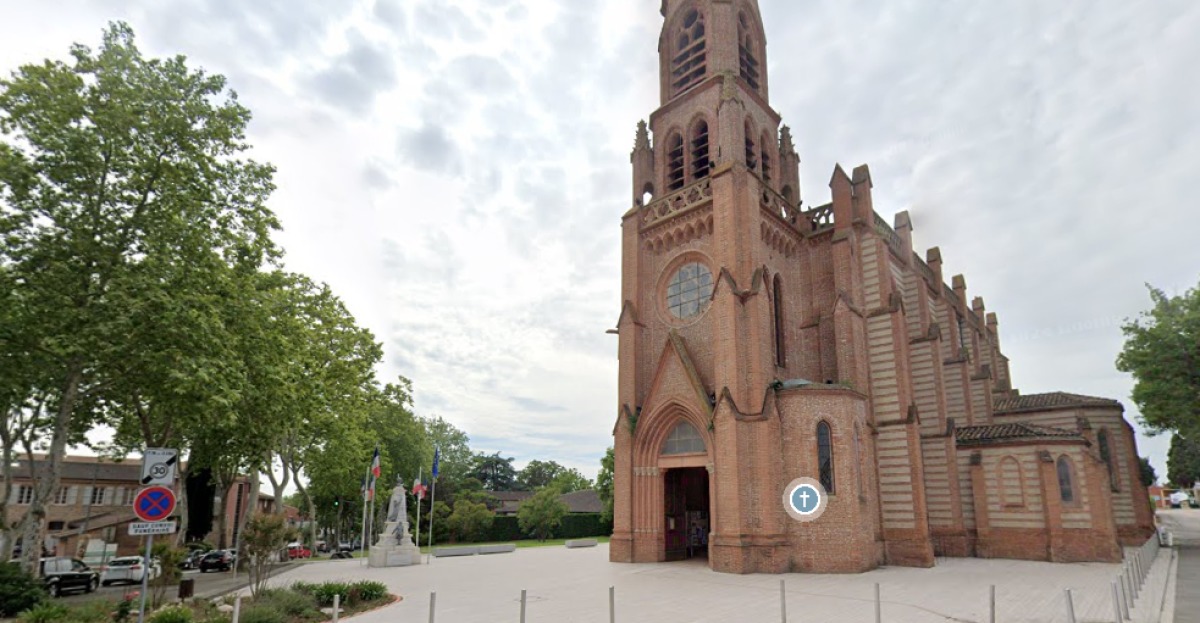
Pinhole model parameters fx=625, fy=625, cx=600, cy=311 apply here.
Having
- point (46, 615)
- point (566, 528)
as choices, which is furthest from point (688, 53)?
point (566, 528)

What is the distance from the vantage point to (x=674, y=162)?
3111 centimetres

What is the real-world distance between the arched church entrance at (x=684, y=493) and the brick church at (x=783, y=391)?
87 mm

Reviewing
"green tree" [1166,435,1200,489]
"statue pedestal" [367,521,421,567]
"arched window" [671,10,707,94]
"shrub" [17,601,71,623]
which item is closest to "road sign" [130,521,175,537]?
"shrub" [17,601,71,623]

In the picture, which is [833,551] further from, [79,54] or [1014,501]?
[79,54]

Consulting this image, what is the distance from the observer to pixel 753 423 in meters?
22.3

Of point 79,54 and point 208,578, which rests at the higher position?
point 79,54

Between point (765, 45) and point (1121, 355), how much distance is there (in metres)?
23.5

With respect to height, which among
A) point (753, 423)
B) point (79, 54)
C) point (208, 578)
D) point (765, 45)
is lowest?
point (208, 578)

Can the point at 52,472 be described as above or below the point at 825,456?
below

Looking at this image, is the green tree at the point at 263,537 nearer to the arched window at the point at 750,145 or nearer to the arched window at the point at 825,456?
the arched window at the point at 825,456

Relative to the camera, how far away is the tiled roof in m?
32.9

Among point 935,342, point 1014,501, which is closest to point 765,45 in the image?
point 935,342

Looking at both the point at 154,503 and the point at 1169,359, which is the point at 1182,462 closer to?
the point at 1169,359

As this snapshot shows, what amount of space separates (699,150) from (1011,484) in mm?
19841
